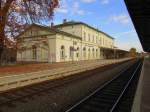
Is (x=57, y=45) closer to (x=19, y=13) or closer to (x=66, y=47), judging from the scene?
(x=66, y=47)

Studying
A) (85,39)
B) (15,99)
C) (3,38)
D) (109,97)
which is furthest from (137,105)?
(85,39)

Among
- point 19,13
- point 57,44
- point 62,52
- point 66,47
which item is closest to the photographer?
point 19,13

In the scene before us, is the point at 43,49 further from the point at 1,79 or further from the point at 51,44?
the point at 1,79

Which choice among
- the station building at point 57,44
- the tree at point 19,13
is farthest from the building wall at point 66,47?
the tree at point 19,13

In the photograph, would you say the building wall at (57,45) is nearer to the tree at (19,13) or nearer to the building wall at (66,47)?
the building wall at (66,47)

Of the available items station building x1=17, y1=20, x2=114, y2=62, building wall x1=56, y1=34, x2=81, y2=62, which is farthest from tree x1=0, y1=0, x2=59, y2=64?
building wall x1=56, y1=34, x2=81, y2=62

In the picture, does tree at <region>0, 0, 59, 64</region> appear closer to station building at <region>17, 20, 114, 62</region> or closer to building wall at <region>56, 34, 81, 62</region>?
station building at <region>17, 20, 114, 62</region>

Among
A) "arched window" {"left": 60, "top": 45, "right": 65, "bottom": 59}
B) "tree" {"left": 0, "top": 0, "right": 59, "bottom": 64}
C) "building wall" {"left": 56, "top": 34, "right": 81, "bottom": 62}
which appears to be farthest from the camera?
"arched window" {"left": 60, "top": 45, "right": 65, "bottom": 59}

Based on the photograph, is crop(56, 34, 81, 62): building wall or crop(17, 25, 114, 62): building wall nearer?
crop(17, 25, 114, 62): building wall

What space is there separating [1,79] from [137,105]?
29.5ft

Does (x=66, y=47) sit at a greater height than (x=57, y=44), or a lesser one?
lesser

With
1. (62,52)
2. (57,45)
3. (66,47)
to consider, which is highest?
(57,45)

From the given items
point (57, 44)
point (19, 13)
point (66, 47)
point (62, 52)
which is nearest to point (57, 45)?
point (57, 44)

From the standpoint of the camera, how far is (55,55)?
50375mm
